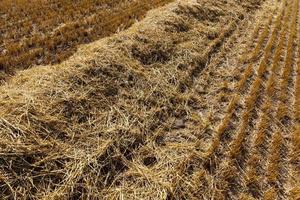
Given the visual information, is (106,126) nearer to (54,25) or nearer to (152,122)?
(152,122)

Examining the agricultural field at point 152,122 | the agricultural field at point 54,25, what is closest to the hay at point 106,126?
the agricultural field at point 152,122

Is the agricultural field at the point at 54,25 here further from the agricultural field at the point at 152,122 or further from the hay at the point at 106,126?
the hay at the point at 106,126

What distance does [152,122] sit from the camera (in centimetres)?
545

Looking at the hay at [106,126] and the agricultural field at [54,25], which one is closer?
the hay at [106,126]

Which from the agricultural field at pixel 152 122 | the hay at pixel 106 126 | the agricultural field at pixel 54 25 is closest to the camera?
the hay at pixel 106 126

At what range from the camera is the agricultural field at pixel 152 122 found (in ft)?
13.9

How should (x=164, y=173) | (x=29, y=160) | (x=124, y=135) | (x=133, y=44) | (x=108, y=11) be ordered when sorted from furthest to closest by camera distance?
1. (x=108, y=11)
2. (x=133, y=44)
3. (x=124, y=135)
4. (x=164, y=173)
5. (x=29, y=160)

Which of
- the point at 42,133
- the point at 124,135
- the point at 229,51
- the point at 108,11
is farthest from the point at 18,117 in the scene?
the point at 108,11

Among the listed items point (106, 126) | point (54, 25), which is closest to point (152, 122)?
point (106, 126)

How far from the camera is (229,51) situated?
8.63 meters

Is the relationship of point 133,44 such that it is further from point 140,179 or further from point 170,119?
Result: point 140,179

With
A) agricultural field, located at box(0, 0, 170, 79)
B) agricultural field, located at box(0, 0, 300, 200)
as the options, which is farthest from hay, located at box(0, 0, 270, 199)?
agricultural field, located at box(0, 0, 170, 79)

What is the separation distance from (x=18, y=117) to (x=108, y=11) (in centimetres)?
768

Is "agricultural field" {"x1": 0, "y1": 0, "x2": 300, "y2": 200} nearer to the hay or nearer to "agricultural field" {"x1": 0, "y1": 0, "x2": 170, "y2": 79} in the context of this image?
the hay
